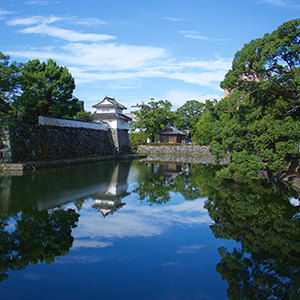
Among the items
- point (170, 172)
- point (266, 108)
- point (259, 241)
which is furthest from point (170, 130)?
point (259, 241)

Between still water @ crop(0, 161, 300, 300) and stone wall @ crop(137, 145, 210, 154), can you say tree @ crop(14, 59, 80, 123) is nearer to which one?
still water @ crop(0, 161, 300, 300)

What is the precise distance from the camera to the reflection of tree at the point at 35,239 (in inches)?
199

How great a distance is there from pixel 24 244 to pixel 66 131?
2058 centimetres

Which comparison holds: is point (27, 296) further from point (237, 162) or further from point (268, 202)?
point (237, 162)

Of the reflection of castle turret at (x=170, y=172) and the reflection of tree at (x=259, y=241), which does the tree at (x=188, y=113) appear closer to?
the reflection of castle turret at (x=170, y=172)

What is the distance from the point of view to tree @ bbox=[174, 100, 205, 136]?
50.9 m

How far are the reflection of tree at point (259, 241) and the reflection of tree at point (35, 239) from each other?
125 inches

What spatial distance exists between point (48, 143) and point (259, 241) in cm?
1904

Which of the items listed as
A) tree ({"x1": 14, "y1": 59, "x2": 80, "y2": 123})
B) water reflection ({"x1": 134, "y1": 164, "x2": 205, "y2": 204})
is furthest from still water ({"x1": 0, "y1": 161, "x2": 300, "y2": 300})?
tree ({"x1": 14, "y1": 59, "x2": 80, "y2": 123})

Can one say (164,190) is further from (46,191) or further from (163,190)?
(46,191)

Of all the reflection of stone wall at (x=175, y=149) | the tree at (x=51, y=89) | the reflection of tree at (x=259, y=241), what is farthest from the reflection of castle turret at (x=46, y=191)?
the reflection of stone wall at (x=175, y=149)

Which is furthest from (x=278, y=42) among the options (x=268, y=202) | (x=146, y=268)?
(x=146, y=268)

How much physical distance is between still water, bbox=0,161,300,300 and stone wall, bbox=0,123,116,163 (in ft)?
28.5

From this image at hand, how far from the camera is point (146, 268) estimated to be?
486cm
